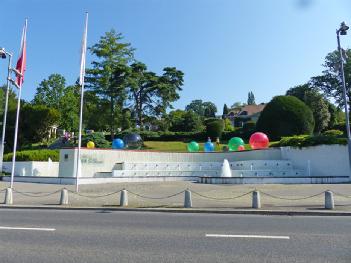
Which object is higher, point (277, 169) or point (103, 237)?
point (277, 169)

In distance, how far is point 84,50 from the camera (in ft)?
63.4

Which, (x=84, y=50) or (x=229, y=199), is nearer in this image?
(x=229, y=199)

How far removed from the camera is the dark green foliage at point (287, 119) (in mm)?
42906

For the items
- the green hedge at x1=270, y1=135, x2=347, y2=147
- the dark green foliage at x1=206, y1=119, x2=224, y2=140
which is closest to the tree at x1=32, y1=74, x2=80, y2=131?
the dark green foliage at x1=206, y1=119, x2=224, y2=140

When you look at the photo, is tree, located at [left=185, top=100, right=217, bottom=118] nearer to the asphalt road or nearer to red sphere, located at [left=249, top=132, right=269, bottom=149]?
red sphere, located at [left=249, top=132, right=269, bottom=149]

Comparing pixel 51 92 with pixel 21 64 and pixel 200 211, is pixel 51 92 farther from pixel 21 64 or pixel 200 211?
pixel 200 211

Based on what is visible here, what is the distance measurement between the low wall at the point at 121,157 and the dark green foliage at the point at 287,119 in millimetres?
12050

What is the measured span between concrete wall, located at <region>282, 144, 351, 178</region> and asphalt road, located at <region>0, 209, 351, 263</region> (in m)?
15.5

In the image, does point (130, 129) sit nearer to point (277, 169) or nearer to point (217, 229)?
point (277, 169)

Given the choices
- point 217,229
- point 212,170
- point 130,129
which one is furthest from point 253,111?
point 217,229

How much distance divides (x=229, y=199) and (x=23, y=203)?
29.1ft

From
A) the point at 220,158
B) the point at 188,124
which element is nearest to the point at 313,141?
the point at 220,158

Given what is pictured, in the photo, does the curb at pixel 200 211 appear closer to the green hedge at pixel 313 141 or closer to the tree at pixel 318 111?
the green hedge at pixel 313 141

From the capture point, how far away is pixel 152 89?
5225 centimetres
